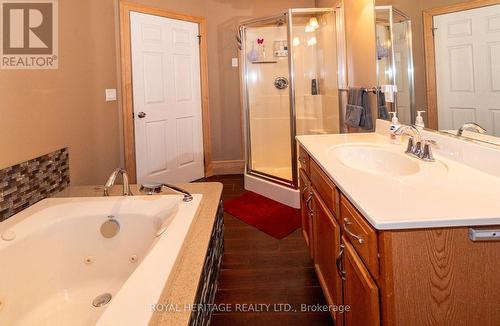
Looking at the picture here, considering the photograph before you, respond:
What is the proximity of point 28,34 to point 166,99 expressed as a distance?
5.82 ft

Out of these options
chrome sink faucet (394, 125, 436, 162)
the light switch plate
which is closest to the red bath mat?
chrome sink faucet (394, 125, 436, 162)

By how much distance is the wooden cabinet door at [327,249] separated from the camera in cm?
127

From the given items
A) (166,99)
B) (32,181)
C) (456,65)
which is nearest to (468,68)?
(456,65)

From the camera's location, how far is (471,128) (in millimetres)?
1378

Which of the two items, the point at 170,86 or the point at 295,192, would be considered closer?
the point at 295,192

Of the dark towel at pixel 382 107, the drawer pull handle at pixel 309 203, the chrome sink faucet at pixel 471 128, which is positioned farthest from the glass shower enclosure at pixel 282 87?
the chrome sink faucet at pixel 471 128

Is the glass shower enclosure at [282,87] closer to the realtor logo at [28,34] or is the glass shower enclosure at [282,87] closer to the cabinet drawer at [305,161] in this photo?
the cabinet drawer at [305,161]

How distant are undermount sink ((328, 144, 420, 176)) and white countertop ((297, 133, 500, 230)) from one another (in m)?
0.09

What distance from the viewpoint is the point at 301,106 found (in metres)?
3.72

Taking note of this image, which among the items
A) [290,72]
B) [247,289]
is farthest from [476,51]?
[290,72]

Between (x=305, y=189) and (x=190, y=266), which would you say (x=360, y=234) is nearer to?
(x=190, y=266)

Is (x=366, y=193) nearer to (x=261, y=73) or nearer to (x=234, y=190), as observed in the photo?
(x=234, y=190)

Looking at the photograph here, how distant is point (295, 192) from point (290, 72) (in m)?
1.18

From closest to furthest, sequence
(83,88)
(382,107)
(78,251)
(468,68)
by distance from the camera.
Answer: (468,68) < (78,251) < (382,107) < (83,88)
